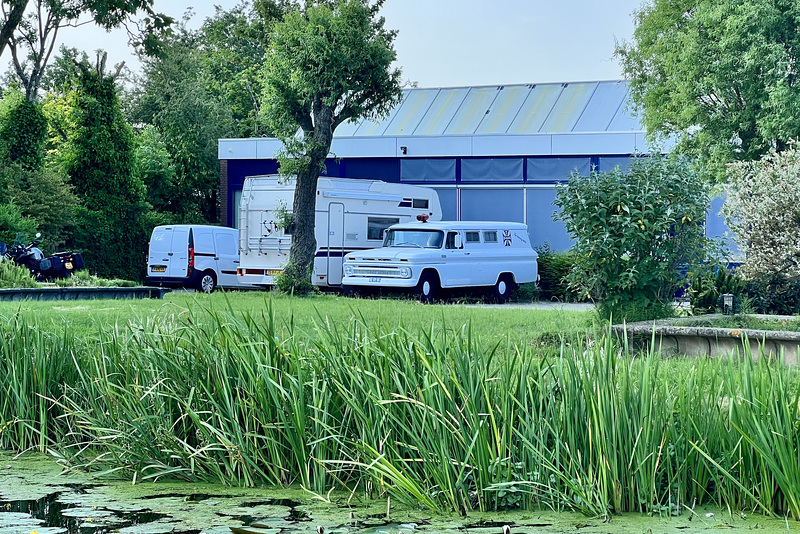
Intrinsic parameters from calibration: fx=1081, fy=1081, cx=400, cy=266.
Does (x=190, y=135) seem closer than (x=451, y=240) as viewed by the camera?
No

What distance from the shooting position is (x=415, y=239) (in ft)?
68.1

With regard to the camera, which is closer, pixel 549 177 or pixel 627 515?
pixel 627 515

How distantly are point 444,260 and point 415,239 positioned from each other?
80 centimetres

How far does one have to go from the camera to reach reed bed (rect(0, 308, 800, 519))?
17.0 feet

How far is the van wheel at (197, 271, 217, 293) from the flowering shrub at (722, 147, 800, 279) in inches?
528

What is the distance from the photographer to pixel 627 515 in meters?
5.18

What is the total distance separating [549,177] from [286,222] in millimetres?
8478

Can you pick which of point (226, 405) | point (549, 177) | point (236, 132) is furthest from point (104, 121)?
point (226, 405)

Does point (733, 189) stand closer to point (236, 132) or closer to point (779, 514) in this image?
point (779, 514)

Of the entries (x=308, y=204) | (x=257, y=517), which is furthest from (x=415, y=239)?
(x=257, y=517)

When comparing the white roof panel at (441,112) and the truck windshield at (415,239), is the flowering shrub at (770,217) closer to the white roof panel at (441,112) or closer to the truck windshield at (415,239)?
the truck windshield at (415,239)

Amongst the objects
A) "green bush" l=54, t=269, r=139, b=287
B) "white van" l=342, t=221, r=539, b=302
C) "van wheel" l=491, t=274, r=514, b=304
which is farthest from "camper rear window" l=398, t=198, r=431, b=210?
"green bush" l=54, t=269, r=139, b=287

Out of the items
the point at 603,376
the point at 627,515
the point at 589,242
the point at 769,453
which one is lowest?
the point at 627,515

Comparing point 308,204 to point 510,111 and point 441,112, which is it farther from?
point 441,112
